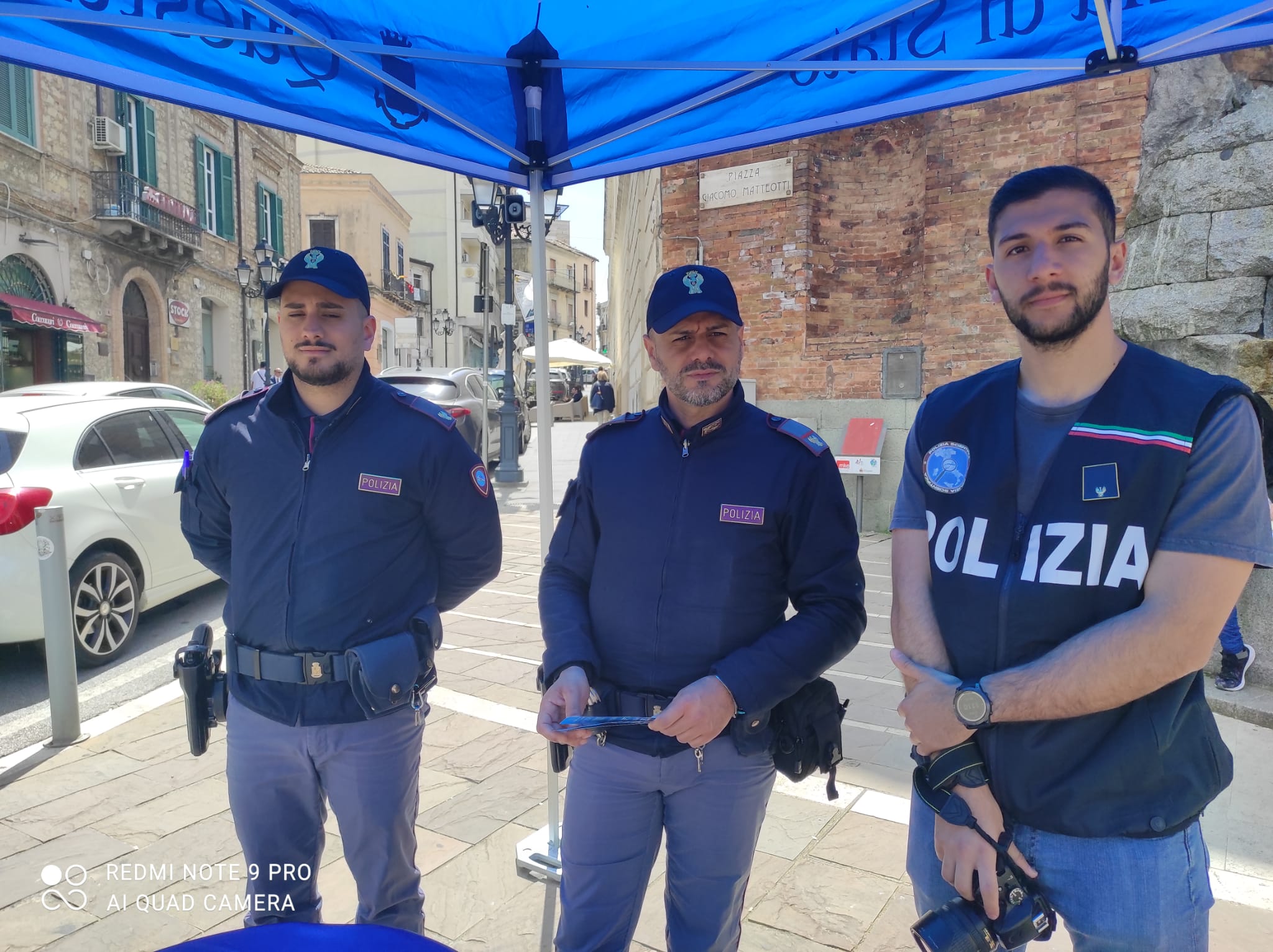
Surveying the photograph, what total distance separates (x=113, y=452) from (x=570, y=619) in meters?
4.84

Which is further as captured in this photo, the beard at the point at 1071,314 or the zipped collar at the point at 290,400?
the zipped collar at the point at 290,400

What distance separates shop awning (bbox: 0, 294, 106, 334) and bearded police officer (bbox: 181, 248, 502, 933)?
17.3 m

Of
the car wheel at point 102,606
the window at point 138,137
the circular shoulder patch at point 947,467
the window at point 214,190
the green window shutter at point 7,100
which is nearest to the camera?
the circular shoulder patch at point 947,467

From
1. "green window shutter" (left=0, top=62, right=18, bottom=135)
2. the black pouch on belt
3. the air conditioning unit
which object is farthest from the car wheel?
the air conditioning unit

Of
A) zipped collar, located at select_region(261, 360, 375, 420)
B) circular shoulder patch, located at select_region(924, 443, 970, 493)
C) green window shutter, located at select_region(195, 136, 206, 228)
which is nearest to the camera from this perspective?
circular shoulder patch, located at select_region(924, 443, 970, 493)

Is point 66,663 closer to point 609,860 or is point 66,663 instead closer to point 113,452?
point 113,452

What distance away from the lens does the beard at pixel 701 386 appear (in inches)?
77.3

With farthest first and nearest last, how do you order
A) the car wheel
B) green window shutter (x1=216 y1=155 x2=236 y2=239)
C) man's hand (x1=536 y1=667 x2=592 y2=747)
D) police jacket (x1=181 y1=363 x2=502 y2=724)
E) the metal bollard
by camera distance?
green window shutter (x1=216 y1=155 x2=236 y2=239) < the car wheel < the metal bollard < police jacket (x1=181 y1=363 x2=502 y2=724) < man's hand (x1=536 y1=667 x2=592 y2=747)

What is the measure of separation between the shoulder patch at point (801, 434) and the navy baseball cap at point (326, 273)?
1.26 metres

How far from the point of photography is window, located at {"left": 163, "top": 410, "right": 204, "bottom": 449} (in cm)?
628

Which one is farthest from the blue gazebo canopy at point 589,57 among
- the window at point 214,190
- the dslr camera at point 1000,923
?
the window at point 214,190

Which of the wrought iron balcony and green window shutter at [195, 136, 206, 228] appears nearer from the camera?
the wrought iron balcony

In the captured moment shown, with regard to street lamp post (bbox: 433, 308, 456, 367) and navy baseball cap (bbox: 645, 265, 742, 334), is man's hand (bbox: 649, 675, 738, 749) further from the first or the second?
street lamp post (bbox: 433, 308, 456, 367)

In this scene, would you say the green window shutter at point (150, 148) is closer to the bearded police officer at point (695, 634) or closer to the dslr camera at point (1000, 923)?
the bearded police officer at point (695, 634)
